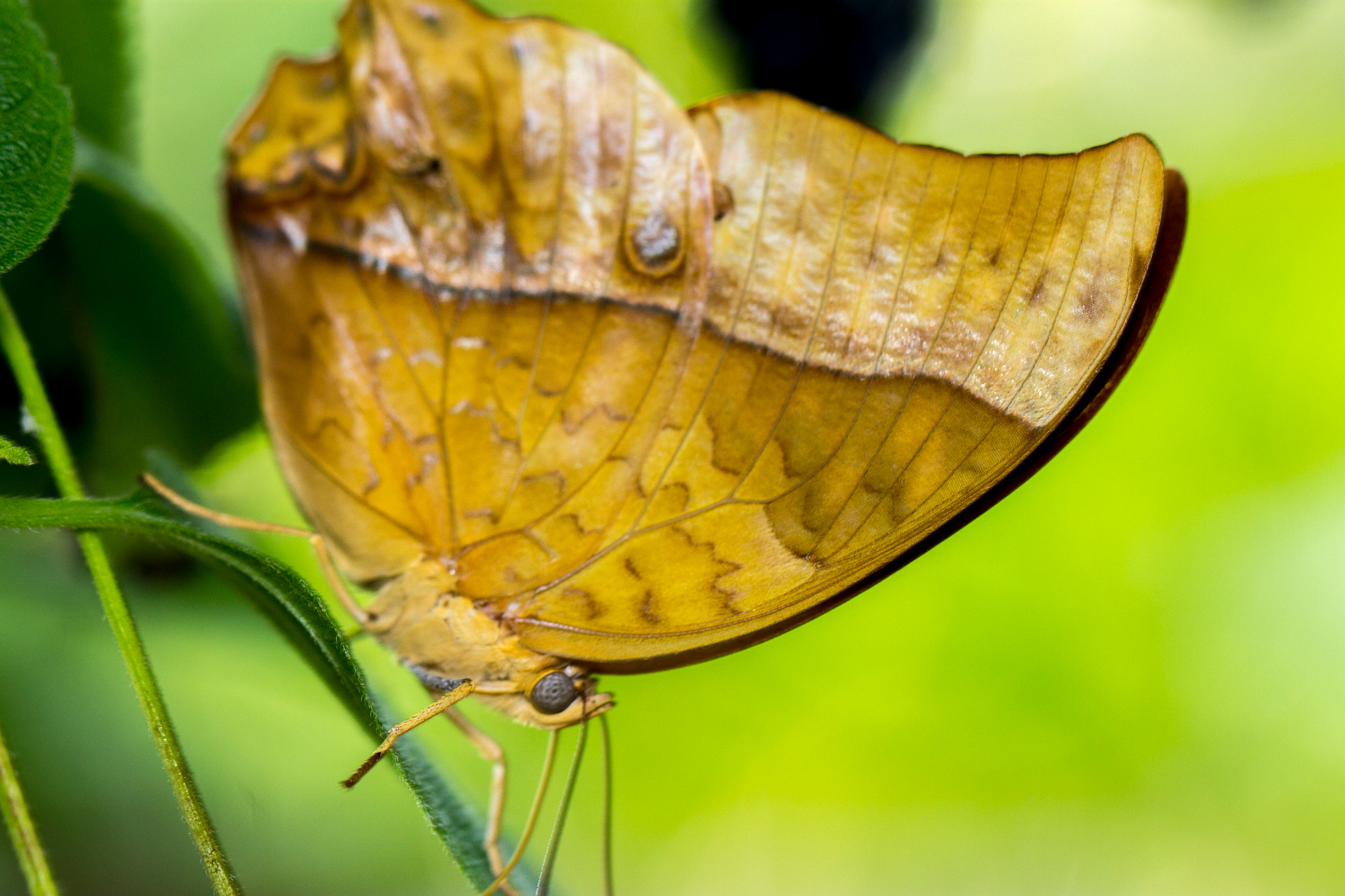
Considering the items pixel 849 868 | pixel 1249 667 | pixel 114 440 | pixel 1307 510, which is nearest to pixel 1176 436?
pixel 1307 510

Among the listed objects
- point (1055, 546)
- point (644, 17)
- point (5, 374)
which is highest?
point (644, 17)

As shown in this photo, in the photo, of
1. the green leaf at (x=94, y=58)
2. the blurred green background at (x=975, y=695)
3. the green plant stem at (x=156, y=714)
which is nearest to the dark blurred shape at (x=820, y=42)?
the blurred green background at (x=975, y=695)

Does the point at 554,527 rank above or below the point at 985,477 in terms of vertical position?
above

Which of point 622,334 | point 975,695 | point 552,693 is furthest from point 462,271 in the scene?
point 975,695

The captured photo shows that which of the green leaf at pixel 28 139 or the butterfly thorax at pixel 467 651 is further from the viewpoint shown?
the butterfly thorax at pixel 467 651

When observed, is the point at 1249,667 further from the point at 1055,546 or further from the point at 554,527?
Answer: the point at 554,527

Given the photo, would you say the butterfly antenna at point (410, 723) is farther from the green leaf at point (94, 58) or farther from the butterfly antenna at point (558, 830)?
the green leaf at point (94, 58)

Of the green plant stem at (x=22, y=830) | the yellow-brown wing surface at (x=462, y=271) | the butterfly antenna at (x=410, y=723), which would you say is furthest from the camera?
the yellow-brown wing surface at (x=462, y=271)
